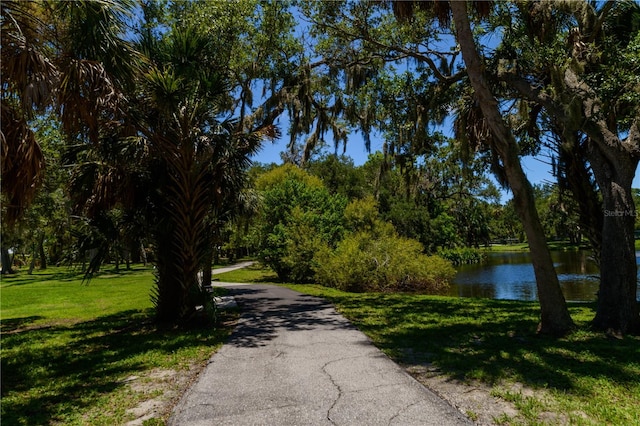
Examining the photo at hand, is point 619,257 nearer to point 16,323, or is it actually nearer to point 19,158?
point 19,158

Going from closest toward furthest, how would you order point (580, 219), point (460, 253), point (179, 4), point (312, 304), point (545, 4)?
point (545, 4) → point (580, 219) → point (312, 304) → point (179, 4) → point (460, 253)

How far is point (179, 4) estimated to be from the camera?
13242 millimetres

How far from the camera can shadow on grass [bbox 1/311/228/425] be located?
14.4ft

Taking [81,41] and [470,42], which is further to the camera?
[470,42]

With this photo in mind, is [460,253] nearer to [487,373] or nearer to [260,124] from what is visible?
[260,124]

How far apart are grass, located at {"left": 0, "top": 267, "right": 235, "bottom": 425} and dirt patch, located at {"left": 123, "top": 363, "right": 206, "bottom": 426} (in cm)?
4

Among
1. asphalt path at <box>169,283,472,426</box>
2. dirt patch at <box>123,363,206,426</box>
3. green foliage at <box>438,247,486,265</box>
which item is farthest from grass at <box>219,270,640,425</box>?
green foliage at <box>438,247,486,265</box>

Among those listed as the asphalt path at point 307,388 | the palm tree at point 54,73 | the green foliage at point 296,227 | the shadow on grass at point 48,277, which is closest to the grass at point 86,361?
the asphalt path at point 307,388

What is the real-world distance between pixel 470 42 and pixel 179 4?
34.9 feet

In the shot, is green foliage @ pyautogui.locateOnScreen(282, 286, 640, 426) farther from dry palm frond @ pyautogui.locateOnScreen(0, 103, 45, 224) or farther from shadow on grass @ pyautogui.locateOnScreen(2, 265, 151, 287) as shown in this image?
shadow on grass @ pyautogui.locateOnScreen(2, 265, 151, 287)

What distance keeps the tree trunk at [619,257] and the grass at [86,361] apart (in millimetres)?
6745

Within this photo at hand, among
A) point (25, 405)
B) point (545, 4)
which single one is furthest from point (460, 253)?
Answer: point (25, 405)

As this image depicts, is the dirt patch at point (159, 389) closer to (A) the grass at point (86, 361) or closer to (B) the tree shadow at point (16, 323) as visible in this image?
(A) the grass at point (86, 361)

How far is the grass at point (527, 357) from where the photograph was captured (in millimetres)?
3824
